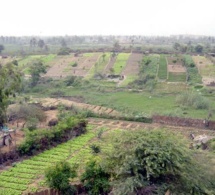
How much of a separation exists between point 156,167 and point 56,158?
12.1 m

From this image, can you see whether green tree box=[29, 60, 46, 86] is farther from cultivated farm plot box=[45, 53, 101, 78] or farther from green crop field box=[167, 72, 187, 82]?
green crop field box=[167, 72, 187, 82]

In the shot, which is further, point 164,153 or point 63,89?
point 63,89

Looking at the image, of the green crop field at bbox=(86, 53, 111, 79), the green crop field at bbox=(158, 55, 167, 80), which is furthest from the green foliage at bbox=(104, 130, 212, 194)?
the green crop field at bbox=(86, 53, 111, 79)

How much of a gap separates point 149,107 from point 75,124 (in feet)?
52.4

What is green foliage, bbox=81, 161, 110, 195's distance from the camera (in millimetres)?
19484

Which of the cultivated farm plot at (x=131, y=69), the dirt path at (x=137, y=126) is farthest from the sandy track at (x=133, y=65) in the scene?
the dirt path at (x=137, y=126)

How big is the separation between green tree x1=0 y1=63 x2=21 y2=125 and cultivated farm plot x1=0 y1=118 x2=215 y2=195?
5.69 meters

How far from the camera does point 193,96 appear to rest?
148 ft

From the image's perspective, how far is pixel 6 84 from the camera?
2920 centimetres

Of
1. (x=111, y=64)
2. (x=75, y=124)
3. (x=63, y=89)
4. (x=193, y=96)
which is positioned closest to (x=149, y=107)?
(x=193, y=96)

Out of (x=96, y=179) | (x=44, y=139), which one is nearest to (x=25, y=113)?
(x=44, y=139)

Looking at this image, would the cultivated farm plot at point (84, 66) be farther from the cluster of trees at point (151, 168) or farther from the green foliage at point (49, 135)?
the cluster of trees at point (151, 168)

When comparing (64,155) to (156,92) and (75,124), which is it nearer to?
(75,124)

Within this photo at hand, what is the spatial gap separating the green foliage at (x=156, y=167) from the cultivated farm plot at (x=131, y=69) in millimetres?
40935
